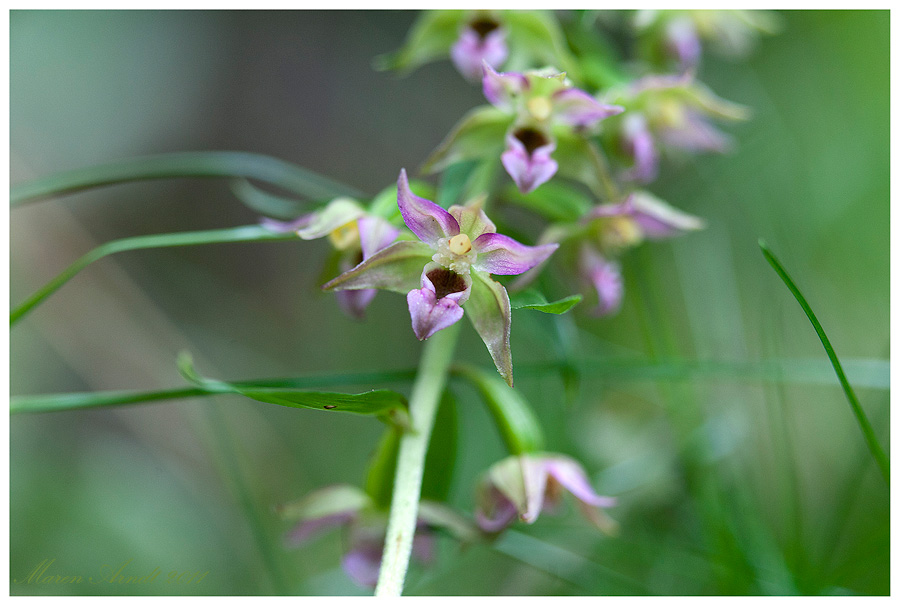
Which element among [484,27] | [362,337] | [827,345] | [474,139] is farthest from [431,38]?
[362,337]

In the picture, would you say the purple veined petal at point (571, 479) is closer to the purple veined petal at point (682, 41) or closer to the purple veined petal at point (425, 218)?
the purple veined petal at point (425, 218)

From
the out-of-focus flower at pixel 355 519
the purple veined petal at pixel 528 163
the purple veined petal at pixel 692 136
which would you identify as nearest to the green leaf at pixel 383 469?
the out-of-focus flower at pixel 355 519

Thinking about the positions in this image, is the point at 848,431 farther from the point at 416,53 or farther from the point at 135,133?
the point at 135,133

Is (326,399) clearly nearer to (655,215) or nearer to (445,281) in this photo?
(445,281)

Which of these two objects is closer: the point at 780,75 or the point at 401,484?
the point at 401,484
